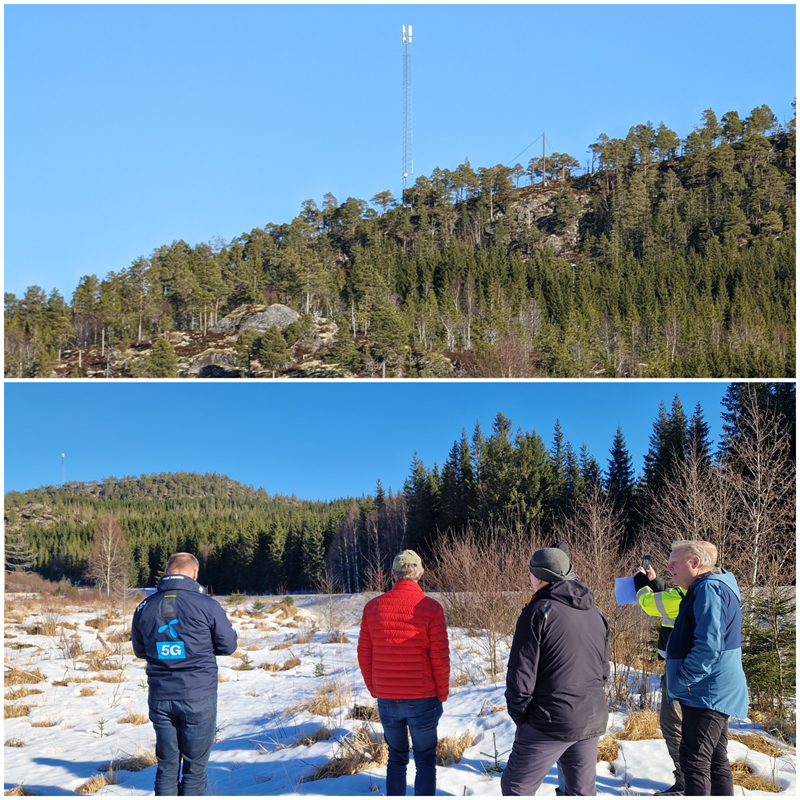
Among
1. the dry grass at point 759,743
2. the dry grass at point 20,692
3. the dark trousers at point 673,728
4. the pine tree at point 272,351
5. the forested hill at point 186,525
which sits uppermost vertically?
the pine tree at point 272,351

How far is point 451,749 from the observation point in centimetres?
563

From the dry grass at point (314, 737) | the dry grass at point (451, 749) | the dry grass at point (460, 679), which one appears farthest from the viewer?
the dry grass at point (460, 679)

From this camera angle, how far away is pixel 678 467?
2725 centimetres

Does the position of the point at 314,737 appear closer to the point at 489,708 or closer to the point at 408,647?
the point at 489,708

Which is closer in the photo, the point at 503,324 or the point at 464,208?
the point at 503,324

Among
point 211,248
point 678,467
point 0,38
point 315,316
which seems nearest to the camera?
point 0,38

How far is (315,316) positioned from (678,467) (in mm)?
56774

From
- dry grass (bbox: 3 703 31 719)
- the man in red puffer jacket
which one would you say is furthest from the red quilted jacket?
dry grass (bbox: 3 703 31 719)

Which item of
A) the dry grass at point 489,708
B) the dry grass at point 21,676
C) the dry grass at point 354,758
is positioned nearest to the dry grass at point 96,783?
the dry grass at point 354,758

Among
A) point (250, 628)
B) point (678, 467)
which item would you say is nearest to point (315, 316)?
point (678, 467)

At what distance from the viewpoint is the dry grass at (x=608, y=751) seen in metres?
5.41

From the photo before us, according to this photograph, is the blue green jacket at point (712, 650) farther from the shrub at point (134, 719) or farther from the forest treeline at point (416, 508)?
the forest treeline at point (416, 508)

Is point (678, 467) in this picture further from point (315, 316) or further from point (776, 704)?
point (315, 316)

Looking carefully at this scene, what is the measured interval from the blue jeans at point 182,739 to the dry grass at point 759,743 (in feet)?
14.5
